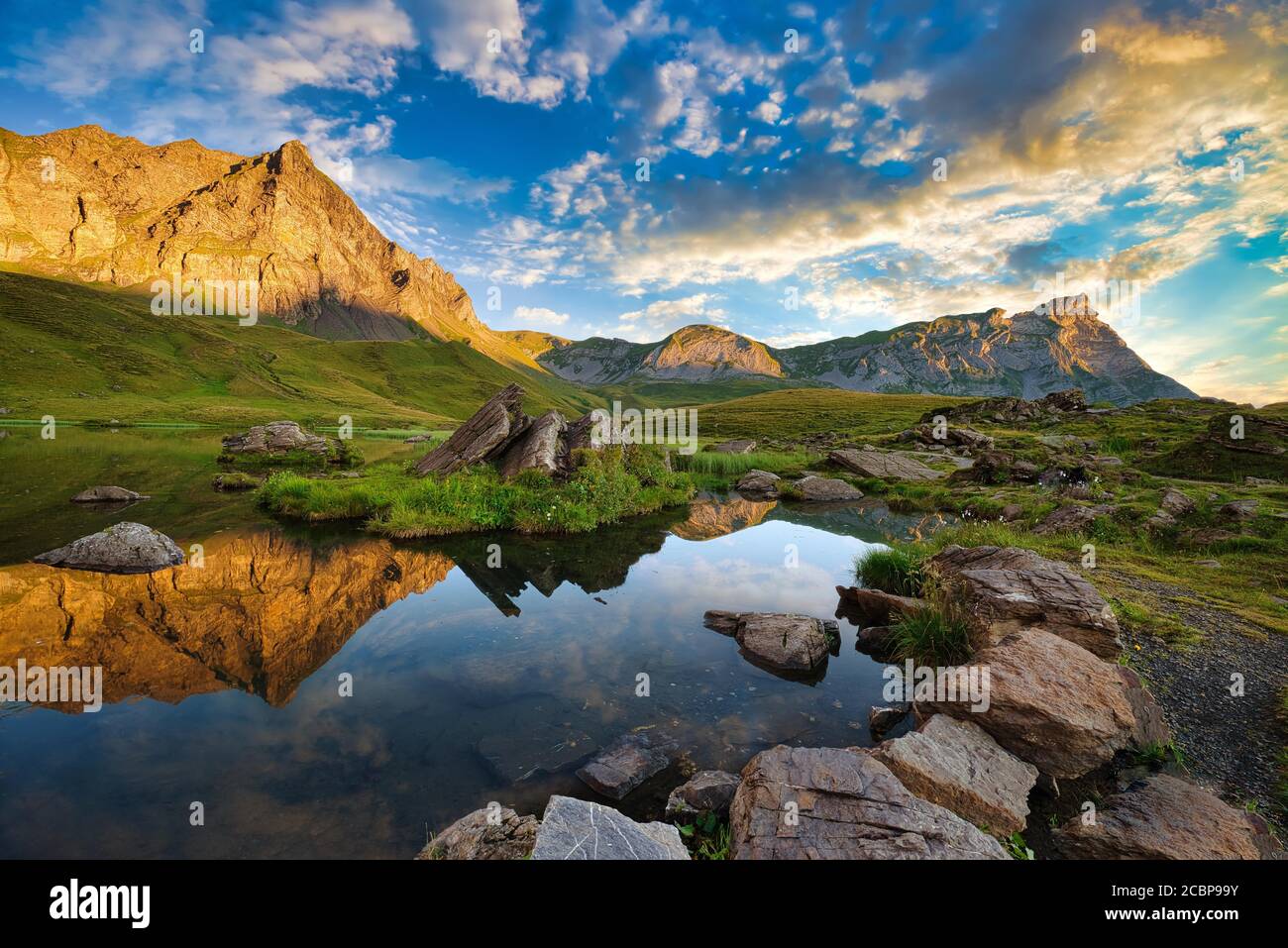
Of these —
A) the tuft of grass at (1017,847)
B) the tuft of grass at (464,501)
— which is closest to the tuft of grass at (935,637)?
the tuft of grass at (1017,847)

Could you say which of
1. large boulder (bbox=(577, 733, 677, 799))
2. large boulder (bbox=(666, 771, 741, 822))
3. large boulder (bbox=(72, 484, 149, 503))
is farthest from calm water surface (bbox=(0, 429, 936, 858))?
large boulder (bbox=(72, 484, 149, 503))

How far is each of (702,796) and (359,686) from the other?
7.82 meters

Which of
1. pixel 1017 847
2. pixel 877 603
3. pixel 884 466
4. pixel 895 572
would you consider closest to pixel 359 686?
pixel 1017 847

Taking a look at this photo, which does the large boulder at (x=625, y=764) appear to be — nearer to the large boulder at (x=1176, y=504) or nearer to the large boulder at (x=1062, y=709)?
the large boulder at (x=1062, y=709)

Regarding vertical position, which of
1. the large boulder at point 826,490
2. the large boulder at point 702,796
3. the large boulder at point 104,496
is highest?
the large boulder at point 104,496

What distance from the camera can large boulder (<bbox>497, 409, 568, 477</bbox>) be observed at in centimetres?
2919

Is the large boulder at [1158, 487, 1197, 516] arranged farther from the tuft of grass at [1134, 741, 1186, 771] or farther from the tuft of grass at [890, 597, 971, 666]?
the tuft of grass at [1134, 741, 1186, 771]

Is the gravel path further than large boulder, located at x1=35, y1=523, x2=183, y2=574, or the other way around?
large boulder, located at x1=35, y1=523, x2=183, y2=574

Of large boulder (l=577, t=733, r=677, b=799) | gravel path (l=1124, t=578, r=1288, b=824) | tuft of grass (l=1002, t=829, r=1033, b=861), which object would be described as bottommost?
large boulder (l=577, t=733, r=677, b=799)

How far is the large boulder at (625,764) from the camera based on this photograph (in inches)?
300

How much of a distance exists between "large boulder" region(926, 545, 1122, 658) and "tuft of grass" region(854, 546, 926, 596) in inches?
125

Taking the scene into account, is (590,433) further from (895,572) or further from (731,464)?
(895,572)

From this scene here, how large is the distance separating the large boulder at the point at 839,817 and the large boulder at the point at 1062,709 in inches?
101
